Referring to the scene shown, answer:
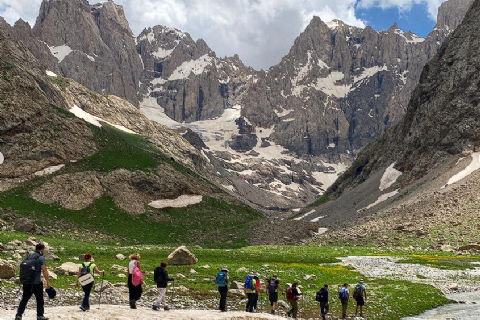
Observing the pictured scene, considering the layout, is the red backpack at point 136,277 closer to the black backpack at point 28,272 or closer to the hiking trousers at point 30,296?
the hiking trousers at point 30,296

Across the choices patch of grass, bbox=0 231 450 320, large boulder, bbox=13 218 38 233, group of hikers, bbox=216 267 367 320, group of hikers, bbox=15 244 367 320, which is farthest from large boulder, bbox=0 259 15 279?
large boulder, bbox=13 218 38 233

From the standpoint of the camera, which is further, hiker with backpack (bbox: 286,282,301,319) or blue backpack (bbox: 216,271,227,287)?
hiker with backpack (bbox: 286,282,301,319)

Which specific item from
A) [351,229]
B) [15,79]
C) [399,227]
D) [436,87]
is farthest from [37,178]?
[436,87]

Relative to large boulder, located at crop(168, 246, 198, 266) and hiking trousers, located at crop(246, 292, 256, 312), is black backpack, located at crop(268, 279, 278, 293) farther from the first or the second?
large boulder, located at crop(168, 246, 198, 266)

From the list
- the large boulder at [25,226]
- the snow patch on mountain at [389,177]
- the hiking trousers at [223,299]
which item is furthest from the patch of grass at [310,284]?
the snow patch on mountain at [389,177]

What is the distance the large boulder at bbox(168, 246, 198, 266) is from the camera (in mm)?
47031

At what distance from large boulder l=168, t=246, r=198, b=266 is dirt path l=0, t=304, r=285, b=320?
871 inches

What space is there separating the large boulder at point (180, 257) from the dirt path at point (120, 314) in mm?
22126

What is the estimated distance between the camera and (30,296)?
19.5 m

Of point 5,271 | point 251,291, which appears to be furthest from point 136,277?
point 5,271

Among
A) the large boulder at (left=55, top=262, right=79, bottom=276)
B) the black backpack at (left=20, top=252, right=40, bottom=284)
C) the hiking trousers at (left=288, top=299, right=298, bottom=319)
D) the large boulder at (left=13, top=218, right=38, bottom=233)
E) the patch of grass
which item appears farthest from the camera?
the large boulder at (left=13, top=218, right=38, bottom=233)

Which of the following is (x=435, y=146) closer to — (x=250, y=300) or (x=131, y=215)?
(x=131, y=215)

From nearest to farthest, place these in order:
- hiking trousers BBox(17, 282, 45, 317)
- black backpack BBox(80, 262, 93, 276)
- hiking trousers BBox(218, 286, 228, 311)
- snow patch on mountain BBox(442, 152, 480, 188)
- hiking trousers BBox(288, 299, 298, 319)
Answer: hiking trousers BBox(17, 282, 45, 317)
black backpack BBox(80, 262, 93, 276)
hiking trousers BBox(218, 286, 228, 311)
hiking trousers BBox(288, 299, 298, 319)
snow patch on mountain BBox(442, 152, 480, 188)

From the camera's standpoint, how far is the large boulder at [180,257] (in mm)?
47031
